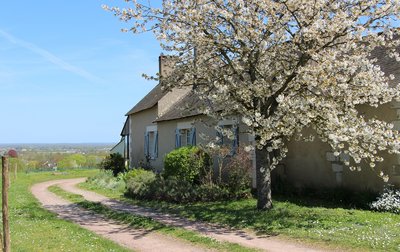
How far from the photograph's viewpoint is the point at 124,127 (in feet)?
102

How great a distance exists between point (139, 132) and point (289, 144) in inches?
528

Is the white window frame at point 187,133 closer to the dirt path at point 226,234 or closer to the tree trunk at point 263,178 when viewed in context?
the dirt path at point 226,234

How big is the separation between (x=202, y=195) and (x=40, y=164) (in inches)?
1074

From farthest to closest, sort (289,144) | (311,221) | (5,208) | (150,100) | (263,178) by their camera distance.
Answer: (150,100)
(289,144)
(263,178)
(311,221)
(5,208)

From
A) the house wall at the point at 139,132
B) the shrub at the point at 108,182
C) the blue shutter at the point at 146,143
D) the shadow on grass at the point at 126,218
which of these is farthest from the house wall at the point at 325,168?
the blue shutter at the point at 146,143

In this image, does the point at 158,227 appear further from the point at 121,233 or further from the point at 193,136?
the point at 193,136

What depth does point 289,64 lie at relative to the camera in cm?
1075

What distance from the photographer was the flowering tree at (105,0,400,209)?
9.41 m

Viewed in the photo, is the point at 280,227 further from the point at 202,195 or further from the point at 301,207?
the point at 202,195

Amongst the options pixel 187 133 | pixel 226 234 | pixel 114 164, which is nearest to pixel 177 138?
pixel 187 133

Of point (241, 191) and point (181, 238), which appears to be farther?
point (241, 191)

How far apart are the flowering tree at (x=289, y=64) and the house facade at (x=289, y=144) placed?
1.34 meters

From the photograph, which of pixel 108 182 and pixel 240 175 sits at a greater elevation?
pixel 240 175

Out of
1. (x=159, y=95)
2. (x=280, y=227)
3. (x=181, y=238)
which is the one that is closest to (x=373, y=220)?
(x=280, y=227)
